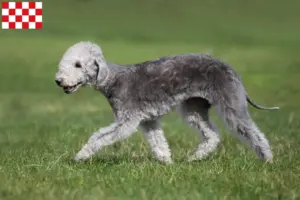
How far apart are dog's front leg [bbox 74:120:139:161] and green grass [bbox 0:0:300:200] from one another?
144mm

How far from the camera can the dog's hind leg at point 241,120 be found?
812 centimetres

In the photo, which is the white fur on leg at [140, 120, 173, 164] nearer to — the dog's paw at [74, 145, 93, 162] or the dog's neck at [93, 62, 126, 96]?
the dog's neck at [93, 62, 126, 96]

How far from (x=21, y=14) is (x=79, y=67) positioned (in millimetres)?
5213

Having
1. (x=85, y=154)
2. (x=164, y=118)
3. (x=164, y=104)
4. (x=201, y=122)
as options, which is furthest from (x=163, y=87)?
(x=164, y=118)

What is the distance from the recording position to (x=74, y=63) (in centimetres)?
794

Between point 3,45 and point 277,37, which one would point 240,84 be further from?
point 277,37

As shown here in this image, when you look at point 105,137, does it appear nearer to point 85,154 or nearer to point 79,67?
point 85,154

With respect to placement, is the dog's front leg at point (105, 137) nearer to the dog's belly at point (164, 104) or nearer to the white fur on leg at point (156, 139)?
the dog's belly at point (164, 104)

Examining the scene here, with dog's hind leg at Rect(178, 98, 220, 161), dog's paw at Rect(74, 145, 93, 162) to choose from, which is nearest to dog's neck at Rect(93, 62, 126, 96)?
dog's paw at Rect(74, 145, 93, 162)

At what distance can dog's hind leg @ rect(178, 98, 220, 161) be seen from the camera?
864cm

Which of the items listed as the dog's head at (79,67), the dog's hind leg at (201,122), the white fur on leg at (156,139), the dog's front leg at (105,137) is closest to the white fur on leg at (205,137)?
the dog's hind leg at (201,122)

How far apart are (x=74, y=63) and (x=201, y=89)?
150 centimetres

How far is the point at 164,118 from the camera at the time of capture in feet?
52.1

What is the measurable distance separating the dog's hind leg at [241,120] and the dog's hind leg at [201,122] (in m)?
0.48
